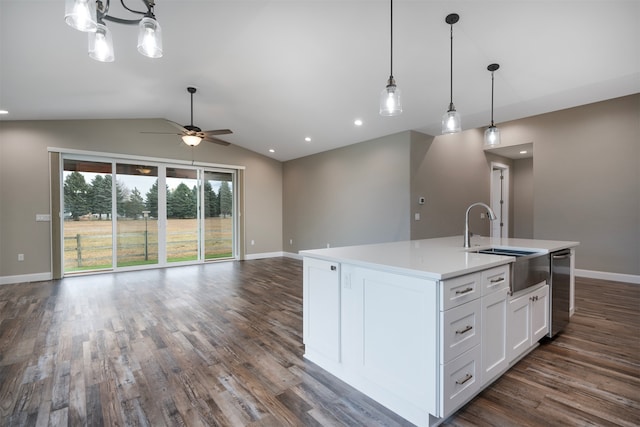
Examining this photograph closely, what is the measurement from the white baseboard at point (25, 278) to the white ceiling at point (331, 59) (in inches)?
106

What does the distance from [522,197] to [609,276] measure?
123 inches

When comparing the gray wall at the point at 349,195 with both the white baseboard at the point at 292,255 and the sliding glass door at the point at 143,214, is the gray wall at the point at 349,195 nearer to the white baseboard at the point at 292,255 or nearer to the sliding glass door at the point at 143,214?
the white baseboard at the point at 292,255

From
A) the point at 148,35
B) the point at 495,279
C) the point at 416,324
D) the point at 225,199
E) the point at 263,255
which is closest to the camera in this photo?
the point at 416,324

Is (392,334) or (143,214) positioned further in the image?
(143,214)

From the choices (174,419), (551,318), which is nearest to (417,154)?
(551,318)

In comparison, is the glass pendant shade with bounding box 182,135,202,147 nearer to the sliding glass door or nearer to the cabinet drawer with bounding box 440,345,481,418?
the sliding glass door

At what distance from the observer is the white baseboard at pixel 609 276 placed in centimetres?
460

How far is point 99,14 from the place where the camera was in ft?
5.33

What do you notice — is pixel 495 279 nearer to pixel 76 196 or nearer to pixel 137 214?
pixel 137 214

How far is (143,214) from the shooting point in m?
6.09

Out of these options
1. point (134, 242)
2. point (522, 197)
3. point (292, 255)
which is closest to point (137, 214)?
point (134, 242)

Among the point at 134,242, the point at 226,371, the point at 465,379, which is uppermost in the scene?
the point at 134,242

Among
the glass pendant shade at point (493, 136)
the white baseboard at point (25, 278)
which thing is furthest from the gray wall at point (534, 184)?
the white baseboard at point (25, 278)

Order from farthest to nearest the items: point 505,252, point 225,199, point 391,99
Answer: point 225,199
point 505,252
point 391,99
